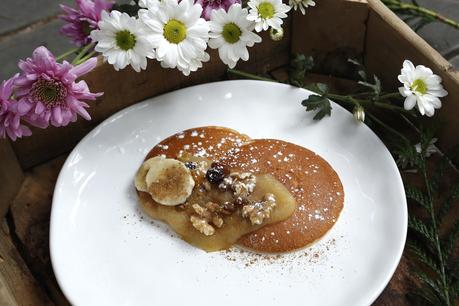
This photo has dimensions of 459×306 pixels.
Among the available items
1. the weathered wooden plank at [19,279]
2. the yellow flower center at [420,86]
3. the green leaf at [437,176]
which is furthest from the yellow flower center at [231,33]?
the weathered wooden plank at [19,279]

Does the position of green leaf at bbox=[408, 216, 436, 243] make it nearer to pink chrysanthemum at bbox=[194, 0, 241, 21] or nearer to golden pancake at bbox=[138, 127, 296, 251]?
golden pancake at bbox=[138, 127, 296, 251]

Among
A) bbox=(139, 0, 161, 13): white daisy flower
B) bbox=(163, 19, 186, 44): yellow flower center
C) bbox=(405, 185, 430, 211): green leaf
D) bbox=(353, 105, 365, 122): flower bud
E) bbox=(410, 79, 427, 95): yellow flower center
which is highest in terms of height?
bbox=(139, 0, 161, 13): white daisy flower

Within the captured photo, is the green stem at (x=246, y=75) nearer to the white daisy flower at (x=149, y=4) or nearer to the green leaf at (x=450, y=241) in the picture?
the white daisy flower at (x=149, y=4)

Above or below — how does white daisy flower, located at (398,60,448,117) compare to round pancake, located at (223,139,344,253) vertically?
above

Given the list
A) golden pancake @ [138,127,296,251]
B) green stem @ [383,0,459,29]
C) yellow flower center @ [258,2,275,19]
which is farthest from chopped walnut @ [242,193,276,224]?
green stem @ [383,0,459,29]

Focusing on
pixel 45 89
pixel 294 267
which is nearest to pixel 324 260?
pixel 294 267

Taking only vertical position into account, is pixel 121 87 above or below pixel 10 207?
above

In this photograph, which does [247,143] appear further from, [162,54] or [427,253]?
[427,253]

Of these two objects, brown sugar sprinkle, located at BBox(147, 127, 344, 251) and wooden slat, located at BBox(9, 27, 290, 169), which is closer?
brown sugar sprinkle, located at BBox(147, 127, 344, 251)
